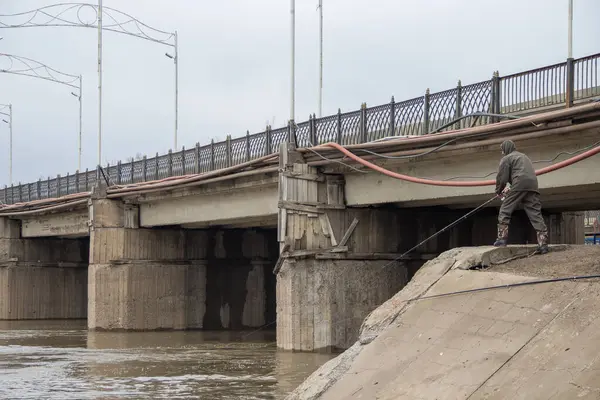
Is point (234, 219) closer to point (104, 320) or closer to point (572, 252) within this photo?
point (104, 320)

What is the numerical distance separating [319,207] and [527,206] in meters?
9.76

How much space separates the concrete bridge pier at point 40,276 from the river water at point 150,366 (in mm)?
12329

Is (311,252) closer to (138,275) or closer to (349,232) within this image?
(349,232)

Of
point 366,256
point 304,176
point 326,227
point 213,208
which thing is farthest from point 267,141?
point 366,256

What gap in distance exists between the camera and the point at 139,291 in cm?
3319

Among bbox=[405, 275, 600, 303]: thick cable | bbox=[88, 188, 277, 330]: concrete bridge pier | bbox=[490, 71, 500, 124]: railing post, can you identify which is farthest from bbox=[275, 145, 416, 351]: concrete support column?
bbox=[88, 188, 277, 330]: concrete bridge pier

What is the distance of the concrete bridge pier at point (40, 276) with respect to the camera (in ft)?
144

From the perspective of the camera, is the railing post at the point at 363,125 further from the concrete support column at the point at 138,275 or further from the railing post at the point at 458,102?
the concrete support column at the point at 138,275

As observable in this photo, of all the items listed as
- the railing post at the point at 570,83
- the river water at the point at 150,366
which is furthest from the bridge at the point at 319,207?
the river water at the point at 150,366

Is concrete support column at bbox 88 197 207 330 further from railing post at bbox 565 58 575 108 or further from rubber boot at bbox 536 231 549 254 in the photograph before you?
rubber boot at bbox 536 231 549 254

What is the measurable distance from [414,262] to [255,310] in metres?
13.3

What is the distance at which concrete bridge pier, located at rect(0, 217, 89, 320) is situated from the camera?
144 ft

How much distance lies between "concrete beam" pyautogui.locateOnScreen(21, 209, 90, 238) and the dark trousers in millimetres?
26976

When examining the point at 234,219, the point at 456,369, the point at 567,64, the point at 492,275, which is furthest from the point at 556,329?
the point at 234,219
